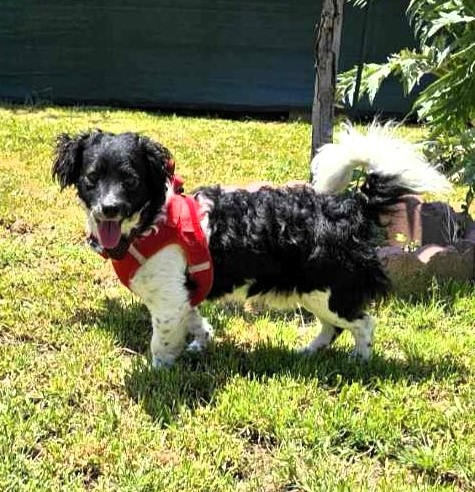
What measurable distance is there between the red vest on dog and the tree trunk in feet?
6.30

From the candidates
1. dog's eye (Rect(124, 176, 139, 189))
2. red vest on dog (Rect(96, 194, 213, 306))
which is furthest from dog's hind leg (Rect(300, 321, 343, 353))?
dog's eye (Rect(124, 176, 139, 189))

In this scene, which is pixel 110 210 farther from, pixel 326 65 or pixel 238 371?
pixel 326 65

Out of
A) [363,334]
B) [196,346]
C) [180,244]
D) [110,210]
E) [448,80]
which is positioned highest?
[448,80]

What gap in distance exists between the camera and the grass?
2.68 metres

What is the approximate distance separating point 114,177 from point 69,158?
0.90ft

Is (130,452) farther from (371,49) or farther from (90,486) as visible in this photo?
(371,49)

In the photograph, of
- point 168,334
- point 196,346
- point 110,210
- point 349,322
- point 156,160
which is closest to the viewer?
point 110,210

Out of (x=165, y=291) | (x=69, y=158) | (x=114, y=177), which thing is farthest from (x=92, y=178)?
(x=165, y=291)

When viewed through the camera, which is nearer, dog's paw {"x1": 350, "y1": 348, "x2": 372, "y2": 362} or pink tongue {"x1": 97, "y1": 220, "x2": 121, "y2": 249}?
pink tongue {"x1": 97, "y1": 220, "x2": 121, "y2": 249}

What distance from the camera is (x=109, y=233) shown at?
3.11 m

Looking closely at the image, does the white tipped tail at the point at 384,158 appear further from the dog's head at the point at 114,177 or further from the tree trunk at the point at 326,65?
the tree trunk at the point at 326,65

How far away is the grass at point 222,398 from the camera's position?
8.78 feet

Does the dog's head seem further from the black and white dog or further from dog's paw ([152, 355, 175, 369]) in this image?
dog's paw ([152, 355, 175, 369])

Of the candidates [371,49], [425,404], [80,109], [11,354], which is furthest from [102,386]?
[371,49]
